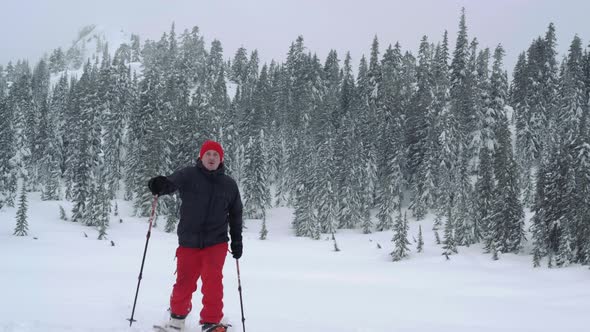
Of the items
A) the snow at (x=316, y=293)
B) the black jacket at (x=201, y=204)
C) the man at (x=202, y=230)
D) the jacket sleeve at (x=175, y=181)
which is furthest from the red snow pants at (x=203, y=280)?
the jacket sleeve at (x=175, y=181)

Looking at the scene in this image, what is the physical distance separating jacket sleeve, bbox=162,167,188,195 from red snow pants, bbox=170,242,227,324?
2.74 ft

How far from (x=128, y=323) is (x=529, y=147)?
62170 mm

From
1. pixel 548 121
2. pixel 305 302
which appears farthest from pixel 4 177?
pixel 548 121

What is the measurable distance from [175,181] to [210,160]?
0.56 m

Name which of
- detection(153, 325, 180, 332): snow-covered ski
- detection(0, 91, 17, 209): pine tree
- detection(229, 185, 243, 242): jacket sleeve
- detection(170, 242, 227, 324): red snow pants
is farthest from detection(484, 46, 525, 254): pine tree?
detection(0, 91, 17, 209): pine tree

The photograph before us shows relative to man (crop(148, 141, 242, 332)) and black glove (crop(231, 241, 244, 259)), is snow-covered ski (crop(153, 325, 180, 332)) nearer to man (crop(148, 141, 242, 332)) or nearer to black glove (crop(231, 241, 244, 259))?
man (crop(148, 141, 242, 332))

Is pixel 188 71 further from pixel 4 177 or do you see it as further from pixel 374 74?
pixel 4 177

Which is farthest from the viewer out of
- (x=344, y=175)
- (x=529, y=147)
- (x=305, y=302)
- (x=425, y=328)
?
(x=529, y=147)

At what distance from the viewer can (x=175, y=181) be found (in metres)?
5.97

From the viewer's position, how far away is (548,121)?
198ft

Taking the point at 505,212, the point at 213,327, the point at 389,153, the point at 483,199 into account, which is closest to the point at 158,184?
the point at 213,327

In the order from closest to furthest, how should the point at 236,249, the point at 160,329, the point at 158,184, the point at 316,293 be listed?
the point at 160,329 → the point at 158,184 → the point at 236,249 → the point at 316,293

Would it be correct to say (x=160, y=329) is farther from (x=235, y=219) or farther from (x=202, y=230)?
(x=235, y=219)

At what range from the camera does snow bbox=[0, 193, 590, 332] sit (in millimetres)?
6676
